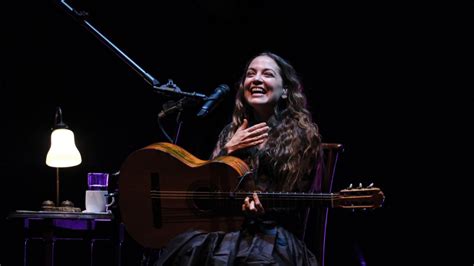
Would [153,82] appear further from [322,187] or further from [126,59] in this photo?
[322,187]

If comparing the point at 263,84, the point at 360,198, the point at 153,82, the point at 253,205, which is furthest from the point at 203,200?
the point at 263,84

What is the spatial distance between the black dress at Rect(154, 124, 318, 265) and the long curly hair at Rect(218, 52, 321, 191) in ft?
0.81

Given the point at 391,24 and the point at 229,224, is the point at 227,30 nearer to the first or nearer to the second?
the point at 391,24

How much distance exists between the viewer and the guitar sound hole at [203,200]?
2727 millimetres

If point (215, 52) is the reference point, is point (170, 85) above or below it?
below

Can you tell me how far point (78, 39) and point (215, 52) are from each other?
96 cm

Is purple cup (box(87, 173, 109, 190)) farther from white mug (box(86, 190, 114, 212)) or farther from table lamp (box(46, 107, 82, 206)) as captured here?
table lamp (box(46, 107, 82, 206))

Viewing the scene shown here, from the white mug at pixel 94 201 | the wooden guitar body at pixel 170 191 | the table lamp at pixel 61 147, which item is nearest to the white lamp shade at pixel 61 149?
the table lamp at pixel 61 147

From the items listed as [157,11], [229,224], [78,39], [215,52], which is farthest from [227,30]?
[229,224]

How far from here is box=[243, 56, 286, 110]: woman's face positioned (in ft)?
10.7

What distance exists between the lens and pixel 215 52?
14.6 ft

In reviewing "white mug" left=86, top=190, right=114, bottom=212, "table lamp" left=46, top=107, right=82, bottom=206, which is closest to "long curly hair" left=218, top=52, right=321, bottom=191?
"white mug" left=86, top=190, right=114, bottom=212

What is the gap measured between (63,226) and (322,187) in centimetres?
132

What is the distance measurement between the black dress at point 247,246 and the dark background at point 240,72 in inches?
35.0
